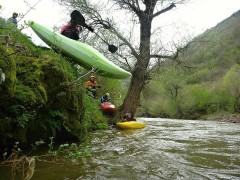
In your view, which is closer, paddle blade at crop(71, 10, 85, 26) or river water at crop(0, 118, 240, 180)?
river water at crop(0, 118, 240, 180)

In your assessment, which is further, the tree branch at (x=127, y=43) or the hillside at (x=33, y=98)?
the tree branch at (x=127, y=43)

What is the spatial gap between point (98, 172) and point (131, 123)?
6.24 metres

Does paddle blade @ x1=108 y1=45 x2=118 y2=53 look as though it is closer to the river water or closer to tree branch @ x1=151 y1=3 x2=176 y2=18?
tree branch @ x1=151 y1=3 x2=176 y2=18

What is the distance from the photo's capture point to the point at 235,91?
43.2 m

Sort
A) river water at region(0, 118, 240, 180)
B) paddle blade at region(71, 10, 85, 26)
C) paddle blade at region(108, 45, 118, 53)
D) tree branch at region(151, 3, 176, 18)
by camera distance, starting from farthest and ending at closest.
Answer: tree branch at region(151, 3, 176, 18) → paddle blade at region(108, 45, 118, 53) → paddle blade at region(71, 10, 85, 26) → river water at region(0, 118, 240, 180)

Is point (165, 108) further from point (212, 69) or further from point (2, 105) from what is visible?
point (2, 105)

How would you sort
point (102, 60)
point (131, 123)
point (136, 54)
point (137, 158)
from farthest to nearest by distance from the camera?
point (136, 54) < point (131, 123) < point (102, 60) < point (137, 158)

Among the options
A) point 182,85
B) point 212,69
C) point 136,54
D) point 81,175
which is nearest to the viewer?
point 81,175

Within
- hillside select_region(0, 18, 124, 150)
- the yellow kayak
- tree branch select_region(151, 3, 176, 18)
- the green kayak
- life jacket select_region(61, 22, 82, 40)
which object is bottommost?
the yellow kayak

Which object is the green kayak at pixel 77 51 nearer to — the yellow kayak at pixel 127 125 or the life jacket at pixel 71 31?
the life jacket at pixel 71 31

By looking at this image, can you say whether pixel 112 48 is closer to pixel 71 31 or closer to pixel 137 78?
pixel 137 78

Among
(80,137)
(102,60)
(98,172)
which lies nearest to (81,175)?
(98,172)

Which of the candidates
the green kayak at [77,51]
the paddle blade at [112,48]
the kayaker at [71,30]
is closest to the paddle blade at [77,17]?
the kayaker at [71,30]

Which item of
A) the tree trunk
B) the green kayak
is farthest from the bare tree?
the green kayak
